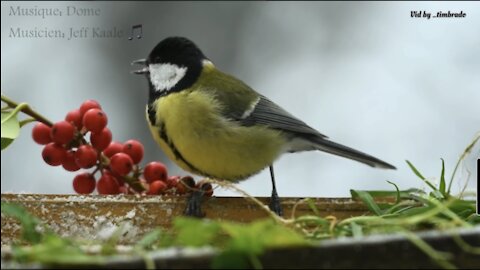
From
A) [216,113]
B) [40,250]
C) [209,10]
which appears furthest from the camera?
[209,10]

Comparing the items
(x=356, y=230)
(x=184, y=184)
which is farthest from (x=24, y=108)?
(x=356, y=230)

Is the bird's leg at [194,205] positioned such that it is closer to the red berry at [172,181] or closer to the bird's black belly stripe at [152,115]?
the red berry at [172,181]

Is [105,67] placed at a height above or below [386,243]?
below

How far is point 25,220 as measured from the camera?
0.84 metres

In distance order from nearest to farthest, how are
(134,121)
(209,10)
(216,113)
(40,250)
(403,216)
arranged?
(40,250), (403,216), (216,113), (134,121), (209,10)

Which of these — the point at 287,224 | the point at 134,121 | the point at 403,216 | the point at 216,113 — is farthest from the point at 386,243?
the point at 134,121

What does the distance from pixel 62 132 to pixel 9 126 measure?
19 centimetres

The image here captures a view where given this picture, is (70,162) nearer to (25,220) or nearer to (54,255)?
(25,220)

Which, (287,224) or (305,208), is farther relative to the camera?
(305,208)

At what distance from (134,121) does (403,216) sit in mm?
2225

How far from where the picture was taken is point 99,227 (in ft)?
4.04

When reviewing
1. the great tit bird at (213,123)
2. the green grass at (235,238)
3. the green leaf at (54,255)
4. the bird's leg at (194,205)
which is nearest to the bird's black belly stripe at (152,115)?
the great tit bird at (213,123)

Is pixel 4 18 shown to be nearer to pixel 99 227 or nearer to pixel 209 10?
pixel 209 10

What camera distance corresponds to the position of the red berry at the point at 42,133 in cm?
132
